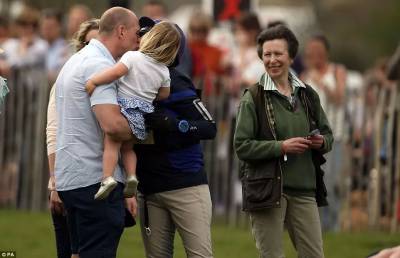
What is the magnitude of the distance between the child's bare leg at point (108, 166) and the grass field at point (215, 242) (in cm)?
423

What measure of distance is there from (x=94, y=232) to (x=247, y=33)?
820 centimetres

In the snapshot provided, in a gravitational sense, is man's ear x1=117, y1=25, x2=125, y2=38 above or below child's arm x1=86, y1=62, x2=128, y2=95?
above

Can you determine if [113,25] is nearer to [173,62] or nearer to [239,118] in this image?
[173,62]

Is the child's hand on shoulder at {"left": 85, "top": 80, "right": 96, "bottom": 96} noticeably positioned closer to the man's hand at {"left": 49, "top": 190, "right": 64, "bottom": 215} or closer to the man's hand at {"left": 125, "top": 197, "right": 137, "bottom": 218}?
the man's hand at {"left": 125, "top": 197, "right": 137, "bottom": 218}

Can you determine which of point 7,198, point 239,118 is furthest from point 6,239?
point 239,118

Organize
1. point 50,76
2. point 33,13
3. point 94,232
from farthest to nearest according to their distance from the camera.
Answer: point 33,13 → point 50,76 → point 94,232

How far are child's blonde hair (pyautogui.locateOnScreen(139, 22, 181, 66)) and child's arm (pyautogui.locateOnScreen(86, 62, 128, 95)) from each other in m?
0.34

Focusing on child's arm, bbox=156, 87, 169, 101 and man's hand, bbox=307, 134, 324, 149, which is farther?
man's hand, bbox=307, 134, 324, 149

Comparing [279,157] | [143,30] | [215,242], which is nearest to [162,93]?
[143,30]

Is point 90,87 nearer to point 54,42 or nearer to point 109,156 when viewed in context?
point 109,156

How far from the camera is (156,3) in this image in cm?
1759

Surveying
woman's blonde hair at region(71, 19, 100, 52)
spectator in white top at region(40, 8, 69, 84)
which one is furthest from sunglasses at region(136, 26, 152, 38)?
spectator in white top at region(40, 8, 69, 84)

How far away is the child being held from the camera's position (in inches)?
382

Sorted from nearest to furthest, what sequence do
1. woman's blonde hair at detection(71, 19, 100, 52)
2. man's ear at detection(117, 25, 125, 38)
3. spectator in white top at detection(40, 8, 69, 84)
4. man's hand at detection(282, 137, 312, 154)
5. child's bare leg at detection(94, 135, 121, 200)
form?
1. child's bare leg at detection(94, 135, 121, 200)
2. man's ear at detection(117, 25, 125, 38)
3. man's hand at detection(282, 137, 312, 154)
4. woman's blonde hair at detection(71, 19, 100, 52)
5. spectator in white top at detection(40, 8, 69, 84)
